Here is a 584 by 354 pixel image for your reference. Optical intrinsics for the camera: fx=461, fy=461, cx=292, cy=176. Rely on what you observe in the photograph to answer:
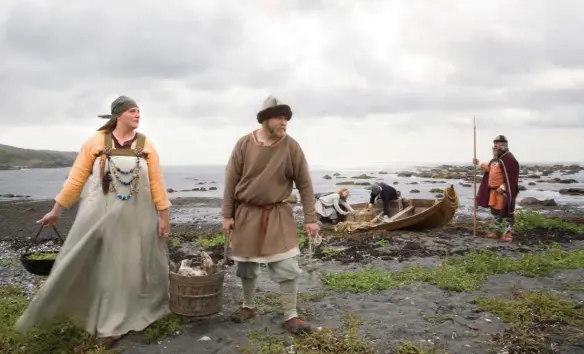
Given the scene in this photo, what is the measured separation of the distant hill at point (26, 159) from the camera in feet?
496

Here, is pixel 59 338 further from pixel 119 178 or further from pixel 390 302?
pixel 390 302

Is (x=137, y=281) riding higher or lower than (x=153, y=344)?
higher

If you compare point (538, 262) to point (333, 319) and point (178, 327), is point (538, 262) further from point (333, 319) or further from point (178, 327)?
point (178, 327)

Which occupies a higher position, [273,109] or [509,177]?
[273,109]

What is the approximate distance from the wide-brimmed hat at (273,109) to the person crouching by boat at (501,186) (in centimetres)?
792

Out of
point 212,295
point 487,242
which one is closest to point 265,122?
point 212,295

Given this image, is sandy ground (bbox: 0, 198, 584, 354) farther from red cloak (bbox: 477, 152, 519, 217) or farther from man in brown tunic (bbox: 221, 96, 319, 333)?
red cloak (bbox: 477, 152, 519, 217)

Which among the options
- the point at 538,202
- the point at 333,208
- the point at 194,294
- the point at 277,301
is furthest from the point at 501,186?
the point at 538,202

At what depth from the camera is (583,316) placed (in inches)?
225

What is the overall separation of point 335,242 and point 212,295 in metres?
7.14

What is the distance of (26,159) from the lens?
167 meters

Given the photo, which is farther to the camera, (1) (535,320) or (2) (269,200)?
(1) (535,320)

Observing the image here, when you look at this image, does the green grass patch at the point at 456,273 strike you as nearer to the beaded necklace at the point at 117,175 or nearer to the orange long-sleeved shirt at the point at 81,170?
the beaded necklace at the point at 117,175

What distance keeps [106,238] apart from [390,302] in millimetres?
3897
